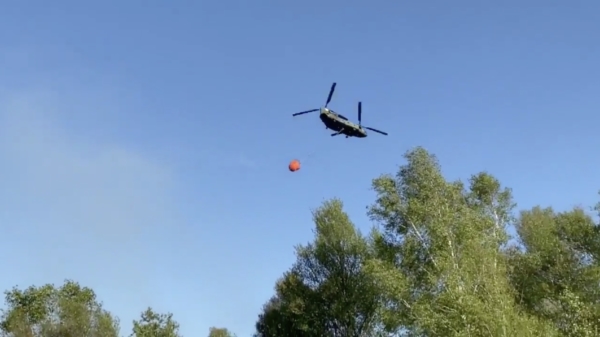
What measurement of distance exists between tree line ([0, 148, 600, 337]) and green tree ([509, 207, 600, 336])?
0.19 feet

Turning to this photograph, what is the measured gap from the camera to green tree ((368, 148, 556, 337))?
885 inches

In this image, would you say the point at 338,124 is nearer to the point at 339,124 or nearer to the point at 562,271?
the point at 339,124

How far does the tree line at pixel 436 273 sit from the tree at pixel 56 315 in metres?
0.16

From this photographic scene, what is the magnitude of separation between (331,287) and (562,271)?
49.9 ft

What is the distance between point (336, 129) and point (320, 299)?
621 inches

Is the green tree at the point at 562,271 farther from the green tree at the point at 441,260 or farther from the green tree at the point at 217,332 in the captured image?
the green tree at the point at 217,332

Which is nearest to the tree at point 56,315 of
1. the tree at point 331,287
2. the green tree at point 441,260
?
the tree at point 331,287

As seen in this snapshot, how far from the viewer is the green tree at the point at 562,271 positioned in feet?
84.2

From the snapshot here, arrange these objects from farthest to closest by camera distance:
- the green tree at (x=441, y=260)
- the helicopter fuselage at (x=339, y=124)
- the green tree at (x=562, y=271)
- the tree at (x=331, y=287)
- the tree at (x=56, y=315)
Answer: the tree at (x=56, y=315), the tree at (x=331, y=287), the helicopter fuselage at (x=339, y=124), the green tree at (x=562, y=271), the green tree at (x=441, y=260)

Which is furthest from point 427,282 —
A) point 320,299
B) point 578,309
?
point 320,299

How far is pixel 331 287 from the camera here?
3806 cm

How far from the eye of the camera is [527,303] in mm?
29562

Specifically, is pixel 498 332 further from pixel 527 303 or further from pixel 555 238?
pixel 555 238

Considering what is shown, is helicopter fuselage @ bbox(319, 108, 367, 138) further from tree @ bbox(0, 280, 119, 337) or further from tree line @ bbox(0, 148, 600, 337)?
tree @ bbox(0, 280, 119, 337)
